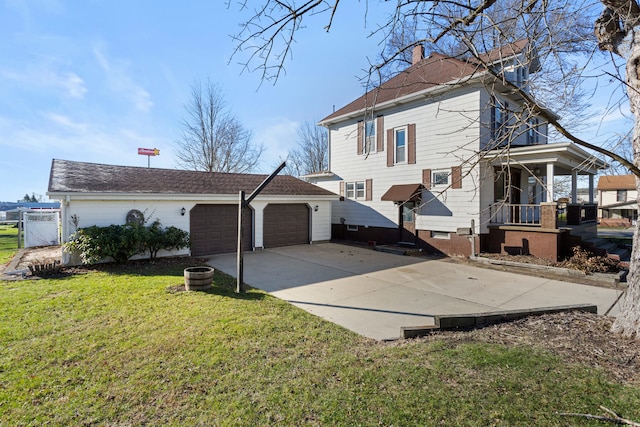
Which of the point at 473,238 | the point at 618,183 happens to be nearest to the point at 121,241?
the point at 473,238

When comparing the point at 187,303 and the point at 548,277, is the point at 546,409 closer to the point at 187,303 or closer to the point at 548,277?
the point at 187,303

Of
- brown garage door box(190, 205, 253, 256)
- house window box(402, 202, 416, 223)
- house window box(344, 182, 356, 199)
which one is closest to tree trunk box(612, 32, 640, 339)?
house window box(402, 202, 416, 223)

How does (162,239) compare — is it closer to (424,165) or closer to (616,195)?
(424,165)

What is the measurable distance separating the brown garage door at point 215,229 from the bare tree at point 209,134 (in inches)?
580

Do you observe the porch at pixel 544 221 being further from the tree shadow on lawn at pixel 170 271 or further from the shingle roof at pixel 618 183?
the shingle roof at pixel 618 183

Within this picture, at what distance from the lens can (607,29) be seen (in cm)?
403

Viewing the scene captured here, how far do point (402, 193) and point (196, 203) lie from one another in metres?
8.42

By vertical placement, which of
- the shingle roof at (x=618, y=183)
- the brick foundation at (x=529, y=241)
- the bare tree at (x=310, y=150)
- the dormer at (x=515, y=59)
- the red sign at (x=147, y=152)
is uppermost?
the bare tree at (x=310, y=150)

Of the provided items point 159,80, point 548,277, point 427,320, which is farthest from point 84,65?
point 548,277

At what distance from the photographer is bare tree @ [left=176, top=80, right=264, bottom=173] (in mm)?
25531

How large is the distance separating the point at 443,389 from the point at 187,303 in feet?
16.1

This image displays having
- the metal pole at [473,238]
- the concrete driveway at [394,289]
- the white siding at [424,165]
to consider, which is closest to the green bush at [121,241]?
the concrete driveway at [394,289]

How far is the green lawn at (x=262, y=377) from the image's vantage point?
261 cm

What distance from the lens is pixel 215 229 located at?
41.7 ft
